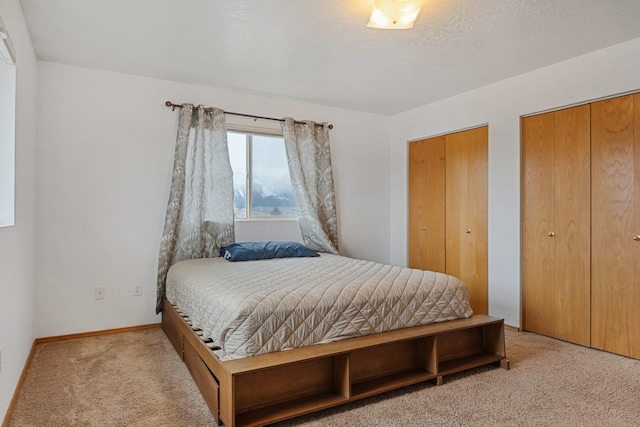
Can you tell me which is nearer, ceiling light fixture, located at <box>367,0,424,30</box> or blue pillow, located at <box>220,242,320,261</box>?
ceiling light fixture, located at <box>367,0,424,30</box>

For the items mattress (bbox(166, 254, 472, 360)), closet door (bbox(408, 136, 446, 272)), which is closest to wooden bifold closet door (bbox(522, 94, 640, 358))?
closet door (bbox(408, 136, 446, 272))

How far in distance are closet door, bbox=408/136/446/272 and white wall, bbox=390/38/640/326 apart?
0.24 metres

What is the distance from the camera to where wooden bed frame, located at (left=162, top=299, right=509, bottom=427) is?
1828mm

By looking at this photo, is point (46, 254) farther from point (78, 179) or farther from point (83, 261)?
point (78, 179)

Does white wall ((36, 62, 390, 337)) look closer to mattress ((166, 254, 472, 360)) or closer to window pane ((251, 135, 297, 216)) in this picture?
window pane ((251, 135, 297, 216))

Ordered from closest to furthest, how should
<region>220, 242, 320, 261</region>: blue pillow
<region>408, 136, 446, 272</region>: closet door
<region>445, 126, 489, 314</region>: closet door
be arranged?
<region>220, 242, 320, 261</region>: blue pillow < <region>445, 126, 489, 314</region>: closet door < <region>408, 136, 446, 272</region>: closet door

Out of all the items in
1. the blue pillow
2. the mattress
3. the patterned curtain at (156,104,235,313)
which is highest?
the patterned curtain at (156,104,235,313)

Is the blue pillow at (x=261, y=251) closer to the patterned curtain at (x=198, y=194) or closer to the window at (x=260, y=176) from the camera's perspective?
the patterned curtain at (x=198, y=194)

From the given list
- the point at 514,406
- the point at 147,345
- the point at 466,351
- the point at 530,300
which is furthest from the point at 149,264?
the point at 530,300

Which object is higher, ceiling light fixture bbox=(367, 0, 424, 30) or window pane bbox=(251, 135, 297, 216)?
ceiling light fixture bbox=(367, 0, 424, 30)

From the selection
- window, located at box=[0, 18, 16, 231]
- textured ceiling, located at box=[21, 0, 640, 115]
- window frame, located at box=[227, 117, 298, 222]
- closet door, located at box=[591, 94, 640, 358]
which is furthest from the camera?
window frame, located at box=[227, 117, 298, 222]

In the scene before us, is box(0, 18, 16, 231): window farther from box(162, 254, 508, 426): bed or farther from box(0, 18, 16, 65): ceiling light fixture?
box(162, 254, 508, 426): bed

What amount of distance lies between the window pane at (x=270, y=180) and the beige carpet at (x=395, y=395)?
5.93 ft

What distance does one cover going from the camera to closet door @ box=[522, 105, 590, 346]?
3.06 m
